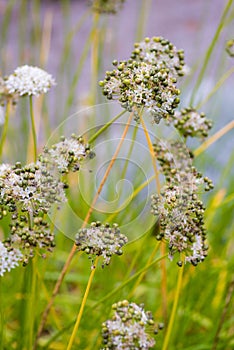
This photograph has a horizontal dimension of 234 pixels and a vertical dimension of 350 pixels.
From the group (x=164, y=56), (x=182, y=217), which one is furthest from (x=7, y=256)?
(x=164, y=56)

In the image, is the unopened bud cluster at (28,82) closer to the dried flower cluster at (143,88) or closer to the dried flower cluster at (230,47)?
the dried flower cluster at (143,88)

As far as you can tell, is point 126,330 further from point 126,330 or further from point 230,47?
point 230,47

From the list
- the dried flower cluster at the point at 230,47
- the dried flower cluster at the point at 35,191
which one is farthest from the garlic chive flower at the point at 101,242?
the dried flower cluster at the point at 230,47

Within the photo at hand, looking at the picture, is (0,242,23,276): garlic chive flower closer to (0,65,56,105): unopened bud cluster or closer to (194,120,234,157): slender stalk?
(0,65,56,105): unopened bud cluster

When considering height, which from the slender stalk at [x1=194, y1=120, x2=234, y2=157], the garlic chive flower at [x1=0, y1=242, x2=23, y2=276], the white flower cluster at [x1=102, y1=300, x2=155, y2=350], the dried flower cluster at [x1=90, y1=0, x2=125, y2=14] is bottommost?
the white flower cluster at [x1=102, y1=300, x2=155, y2=350]

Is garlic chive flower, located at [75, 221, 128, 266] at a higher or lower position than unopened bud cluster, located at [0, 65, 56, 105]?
lower

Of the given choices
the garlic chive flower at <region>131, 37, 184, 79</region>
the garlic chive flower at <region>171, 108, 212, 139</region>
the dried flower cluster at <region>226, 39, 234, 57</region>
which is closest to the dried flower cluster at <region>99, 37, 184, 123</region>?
the garlic chive flower at <region>131, 37, 184, 79</region>

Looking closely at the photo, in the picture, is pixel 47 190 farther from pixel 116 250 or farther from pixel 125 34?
pixel 125 34

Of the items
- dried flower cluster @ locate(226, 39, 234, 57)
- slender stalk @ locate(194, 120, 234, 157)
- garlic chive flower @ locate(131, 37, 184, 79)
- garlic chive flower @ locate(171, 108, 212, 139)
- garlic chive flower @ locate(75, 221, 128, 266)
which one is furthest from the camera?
slender stalk @ locate(194, 120, 234, 157)

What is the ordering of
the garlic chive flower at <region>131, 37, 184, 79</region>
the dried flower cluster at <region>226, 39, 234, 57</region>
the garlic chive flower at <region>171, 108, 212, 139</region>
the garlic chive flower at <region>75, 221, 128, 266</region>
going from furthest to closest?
the dried flower cluster at <region>226, 39, 234, 57</region>
the garlic chive flower at <region>171, 108, 212, 139</region>
the garlic chive flower at <region>131, 37, 184, 79</region>
the garlic chive flower at <region>75, 221, 128, 266</region>
